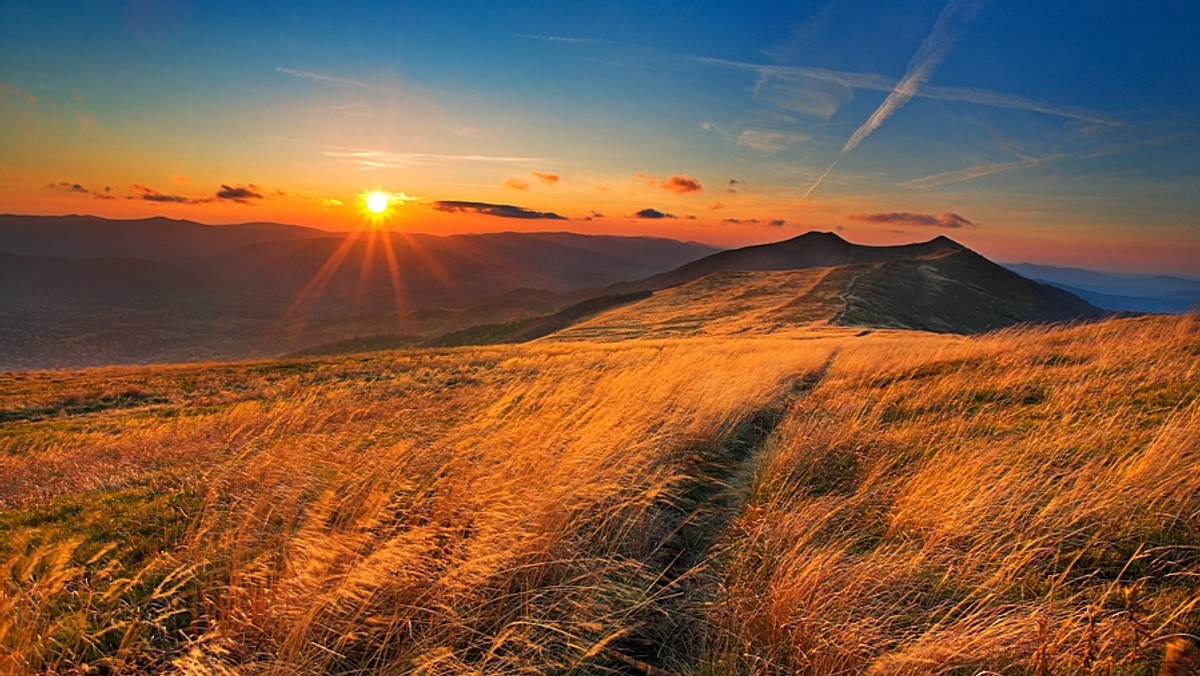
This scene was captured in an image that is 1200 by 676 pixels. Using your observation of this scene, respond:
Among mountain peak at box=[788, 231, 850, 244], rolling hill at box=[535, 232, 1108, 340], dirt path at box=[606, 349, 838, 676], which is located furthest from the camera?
mountain peak at box=[788, 231, 850, 244]

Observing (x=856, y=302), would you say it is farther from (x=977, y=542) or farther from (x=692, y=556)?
(x=692, y=556)

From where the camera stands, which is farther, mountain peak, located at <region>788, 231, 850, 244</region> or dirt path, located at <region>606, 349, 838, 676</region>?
mountain peak, located at <region>788, 231, 850, 244</region>

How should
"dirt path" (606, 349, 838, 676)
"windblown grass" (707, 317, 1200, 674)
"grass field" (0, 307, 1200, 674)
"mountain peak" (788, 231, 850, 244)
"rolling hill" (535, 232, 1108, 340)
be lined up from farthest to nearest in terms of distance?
1. "mountain peak" (788, 231, 850, 244)
2. "rolling hill" (535, 232, 1108, 340)
3. "dirt path" (606, 349, 838, 676)
4. "grass field" (0, 307, 1200, 674)
5. "windblown grass" (707, 317, 1200, 674)

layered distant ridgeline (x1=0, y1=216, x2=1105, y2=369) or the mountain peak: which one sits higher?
the mountain peak

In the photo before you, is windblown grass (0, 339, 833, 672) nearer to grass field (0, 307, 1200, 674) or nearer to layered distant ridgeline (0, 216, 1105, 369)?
grass field (0, 307, 1200, 674)

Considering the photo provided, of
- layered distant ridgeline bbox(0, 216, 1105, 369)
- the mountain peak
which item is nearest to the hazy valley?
layered distant ridgeline bbox(0, 216, 1105, 369)

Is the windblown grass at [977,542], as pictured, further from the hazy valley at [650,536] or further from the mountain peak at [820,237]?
the mountain peak at [820,237]

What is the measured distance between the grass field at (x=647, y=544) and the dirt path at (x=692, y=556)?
3 cm

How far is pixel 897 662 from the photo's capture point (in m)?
2.57

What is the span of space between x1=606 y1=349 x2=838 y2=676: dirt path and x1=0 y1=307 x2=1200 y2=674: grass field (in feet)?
0.09

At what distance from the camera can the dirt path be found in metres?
3.09

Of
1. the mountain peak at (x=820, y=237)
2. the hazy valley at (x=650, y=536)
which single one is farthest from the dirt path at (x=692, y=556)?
the mountain peak at (x=820, y=237)

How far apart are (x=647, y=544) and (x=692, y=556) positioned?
368 millimetres

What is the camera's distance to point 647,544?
419 centimetres
